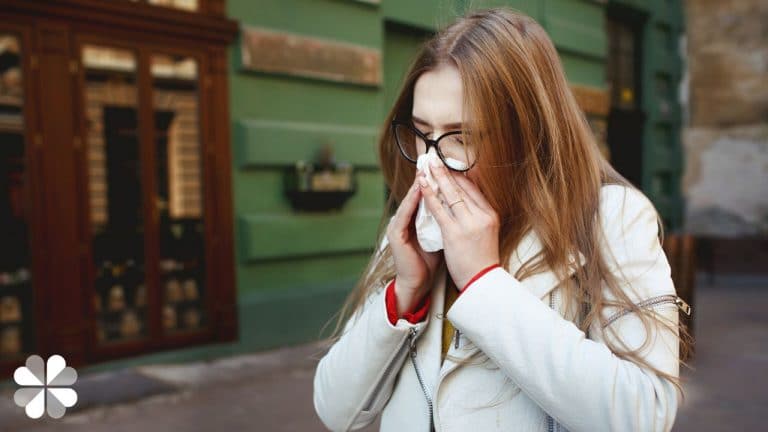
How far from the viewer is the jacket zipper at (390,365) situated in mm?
1414

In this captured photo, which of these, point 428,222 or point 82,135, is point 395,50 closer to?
point 82,135

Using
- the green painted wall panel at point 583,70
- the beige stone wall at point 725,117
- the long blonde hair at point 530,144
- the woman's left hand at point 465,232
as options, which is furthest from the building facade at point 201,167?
the beige stone wall at point 725,117

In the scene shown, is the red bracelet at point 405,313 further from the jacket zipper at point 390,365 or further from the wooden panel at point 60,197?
the wooden panel at point 60,197

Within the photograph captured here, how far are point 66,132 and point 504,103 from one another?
426 centimetres

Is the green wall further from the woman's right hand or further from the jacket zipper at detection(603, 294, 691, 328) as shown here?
the jacket zipper at detection(603, 294, 691, 328)

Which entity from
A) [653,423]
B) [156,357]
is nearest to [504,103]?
[653,423]

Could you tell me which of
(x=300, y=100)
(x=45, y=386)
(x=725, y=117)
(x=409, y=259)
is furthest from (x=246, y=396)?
(x=725, y=117)

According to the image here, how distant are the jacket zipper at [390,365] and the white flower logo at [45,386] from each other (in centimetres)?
294

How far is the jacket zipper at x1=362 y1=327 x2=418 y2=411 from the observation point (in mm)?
1414

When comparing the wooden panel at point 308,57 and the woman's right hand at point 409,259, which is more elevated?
the wooden panel at point 308,57

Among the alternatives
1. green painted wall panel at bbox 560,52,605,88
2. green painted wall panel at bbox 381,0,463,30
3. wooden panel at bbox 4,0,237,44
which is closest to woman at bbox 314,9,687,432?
wooden panel at bbox 4,0,237,44

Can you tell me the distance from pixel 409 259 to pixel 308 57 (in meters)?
4.95

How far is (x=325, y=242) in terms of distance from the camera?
6.32m

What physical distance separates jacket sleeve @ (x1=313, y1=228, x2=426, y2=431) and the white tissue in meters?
0.16
